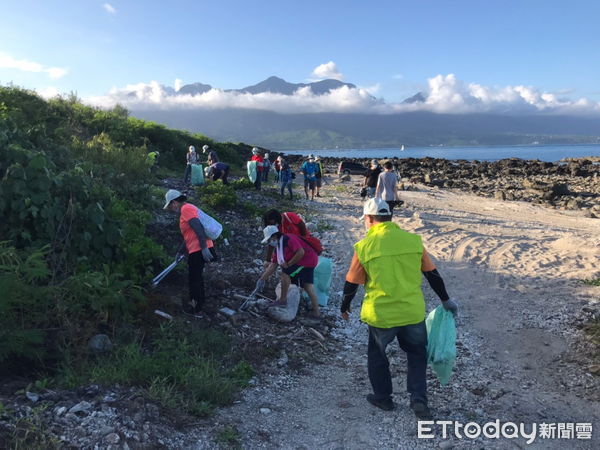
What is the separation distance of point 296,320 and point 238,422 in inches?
97.3

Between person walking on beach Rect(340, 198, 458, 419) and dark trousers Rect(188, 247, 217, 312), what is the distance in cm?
238

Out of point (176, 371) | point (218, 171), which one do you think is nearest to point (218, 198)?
point (218, 171)

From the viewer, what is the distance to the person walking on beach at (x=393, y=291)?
3742 mm

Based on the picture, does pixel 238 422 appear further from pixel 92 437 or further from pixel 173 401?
pixel 92 437

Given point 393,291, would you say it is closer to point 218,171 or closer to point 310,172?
point 218,171

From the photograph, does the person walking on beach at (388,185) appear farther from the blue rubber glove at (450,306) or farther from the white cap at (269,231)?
the blue rubber glove at (450,306)

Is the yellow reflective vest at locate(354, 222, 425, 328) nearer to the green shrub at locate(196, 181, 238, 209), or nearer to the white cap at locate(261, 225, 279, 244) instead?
the white cap at locate(261, 225, 279, 244)

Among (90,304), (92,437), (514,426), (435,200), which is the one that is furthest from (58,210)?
(435,200)

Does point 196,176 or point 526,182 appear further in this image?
point 526,182

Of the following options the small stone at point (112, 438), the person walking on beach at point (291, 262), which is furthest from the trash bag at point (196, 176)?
the small stone at point (112, 438)

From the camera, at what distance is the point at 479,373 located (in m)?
4.98

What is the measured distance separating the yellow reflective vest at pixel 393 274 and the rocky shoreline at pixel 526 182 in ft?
49.1

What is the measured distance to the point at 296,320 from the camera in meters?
6.14

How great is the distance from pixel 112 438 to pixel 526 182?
27919 millimetres
